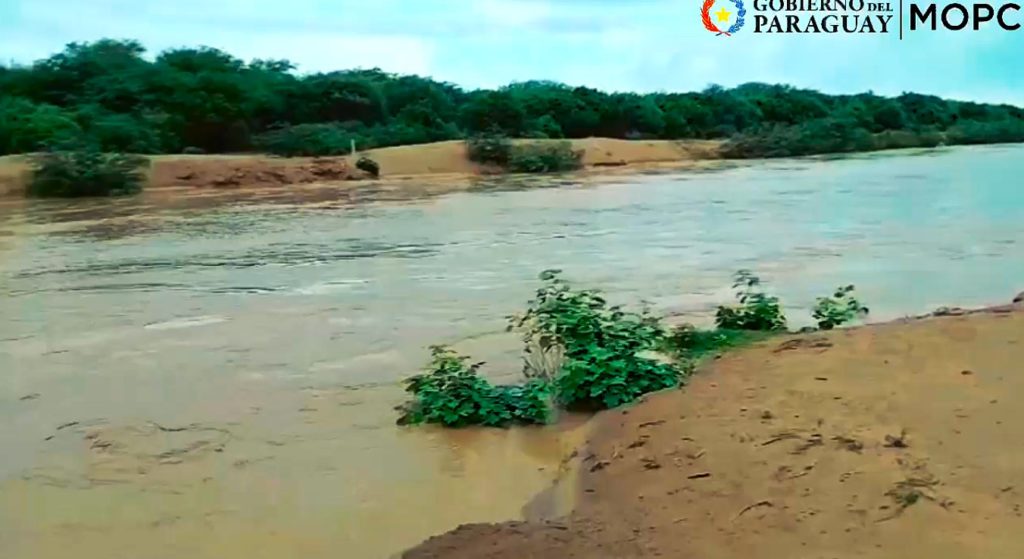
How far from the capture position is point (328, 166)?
3350 centimetres

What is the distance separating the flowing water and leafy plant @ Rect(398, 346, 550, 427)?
141 millimetres

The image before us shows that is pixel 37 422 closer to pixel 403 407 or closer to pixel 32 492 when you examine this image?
pixel 32 492

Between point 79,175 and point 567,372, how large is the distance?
24468 millimetres

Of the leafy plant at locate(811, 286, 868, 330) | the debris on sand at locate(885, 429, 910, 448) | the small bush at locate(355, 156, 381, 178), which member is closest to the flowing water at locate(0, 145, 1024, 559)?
Answer: the leafy plant at locate(811, 286, 868, 330)

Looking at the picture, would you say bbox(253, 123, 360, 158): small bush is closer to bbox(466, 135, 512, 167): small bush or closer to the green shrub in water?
bbox(466, 135, 512, 167): small bush

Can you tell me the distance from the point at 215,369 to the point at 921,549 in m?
5.76

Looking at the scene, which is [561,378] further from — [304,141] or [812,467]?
[304,141]

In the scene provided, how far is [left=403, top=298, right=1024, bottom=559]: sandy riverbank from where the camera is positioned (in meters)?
4.00

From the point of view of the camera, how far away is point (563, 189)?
2927cm

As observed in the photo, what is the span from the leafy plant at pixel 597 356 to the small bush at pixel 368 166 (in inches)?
1086

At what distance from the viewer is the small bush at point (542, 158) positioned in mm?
37344

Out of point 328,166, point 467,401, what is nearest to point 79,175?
point 328,166

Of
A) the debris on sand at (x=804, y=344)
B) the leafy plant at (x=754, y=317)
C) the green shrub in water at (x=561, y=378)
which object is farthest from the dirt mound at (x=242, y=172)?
the debris on sand at (x=804, y=344)

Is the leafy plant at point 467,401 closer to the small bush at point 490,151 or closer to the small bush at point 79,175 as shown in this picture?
the small bush at point 79,175
